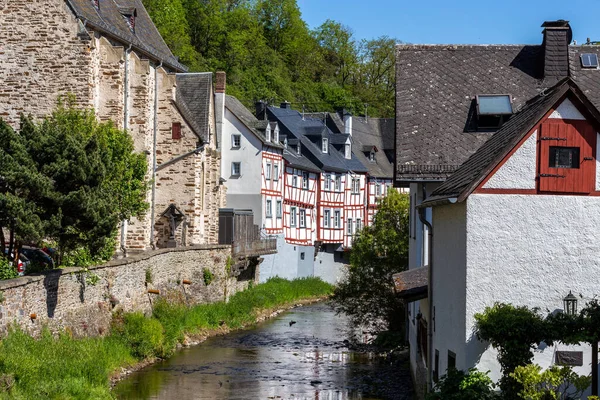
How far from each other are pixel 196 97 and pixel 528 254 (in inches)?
1392

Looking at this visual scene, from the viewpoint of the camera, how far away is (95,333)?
93.1 feet

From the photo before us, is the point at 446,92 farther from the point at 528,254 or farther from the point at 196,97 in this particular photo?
the point at 196,97

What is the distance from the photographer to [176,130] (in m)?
46.5

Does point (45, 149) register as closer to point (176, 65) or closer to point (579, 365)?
point (579, 365)

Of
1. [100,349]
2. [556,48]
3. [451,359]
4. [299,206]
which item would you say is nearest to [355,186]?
[299,206]

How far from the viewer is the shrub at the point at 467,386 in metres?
14.5

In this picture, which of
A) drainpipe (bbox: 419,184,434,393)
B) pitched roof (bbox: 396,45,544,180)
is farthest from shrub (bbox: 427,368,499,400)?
pitched roof (bbox: 396,45,544,180)

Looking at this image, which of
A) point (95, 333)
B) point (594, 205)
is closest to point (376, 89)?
point (95, 333)

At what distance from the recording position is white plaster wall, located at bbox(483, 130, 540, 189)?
15398 millimetres

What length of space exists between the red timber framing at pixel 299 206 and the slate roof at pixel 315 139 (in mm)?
1452

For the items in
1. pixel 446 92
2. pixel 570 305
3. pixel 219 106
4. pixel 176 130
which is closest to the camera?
pixel 570 305

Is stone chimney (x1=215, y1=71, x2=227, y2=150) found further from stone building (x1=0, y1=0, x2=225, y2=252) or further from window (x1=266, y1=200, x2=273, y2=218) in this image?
stone building (x1=0, y1=0, x2=225, y2=252)

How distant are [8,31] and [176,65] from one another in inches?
482

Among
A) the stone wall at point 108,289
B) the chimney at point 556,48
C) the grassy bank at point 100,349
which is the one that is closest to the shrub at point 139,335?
the grassy bank at point 100,349
